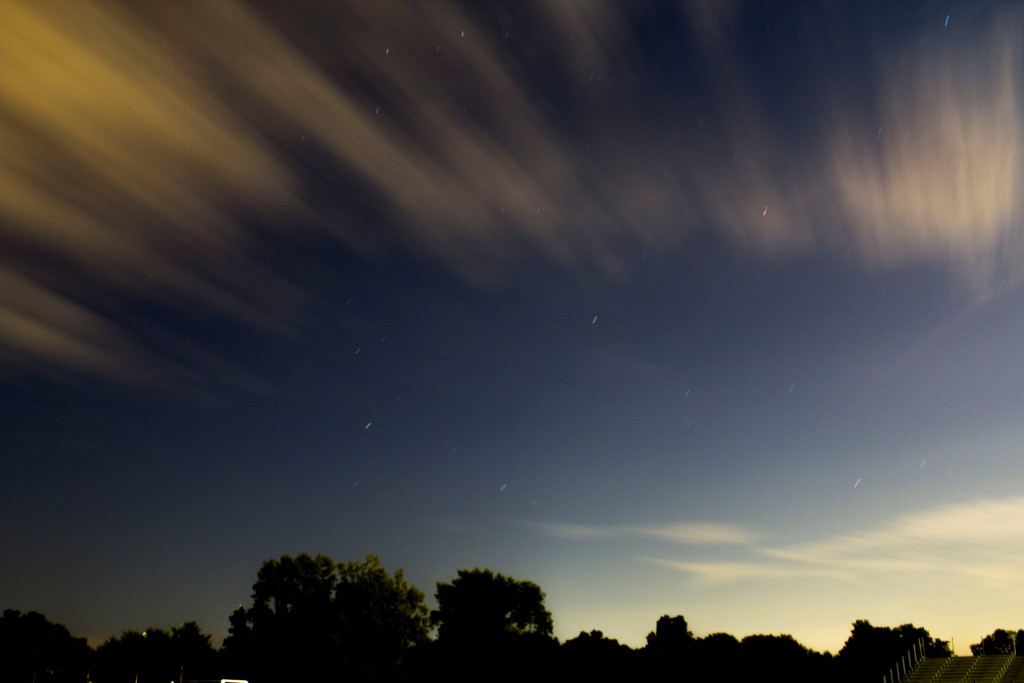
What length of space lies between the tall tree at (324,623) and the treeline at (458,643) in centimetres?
11

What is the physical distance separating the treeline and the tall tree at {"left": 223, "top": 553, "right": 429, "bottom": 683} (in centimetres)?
11

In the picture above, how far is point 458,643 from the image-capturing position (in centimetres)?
7106

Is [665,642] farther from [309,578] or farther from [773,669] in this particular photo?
[309,578]

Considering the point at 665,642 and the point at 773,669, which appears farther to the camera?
the point at 665,642

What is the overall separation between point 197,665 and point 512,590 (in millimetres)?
54813

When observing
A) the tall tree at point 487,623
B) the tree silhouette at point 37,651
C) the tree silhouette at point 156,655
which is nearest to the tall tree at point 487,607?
the tall tree at point 487,623

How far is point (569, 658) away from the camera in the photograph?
64.3 metres

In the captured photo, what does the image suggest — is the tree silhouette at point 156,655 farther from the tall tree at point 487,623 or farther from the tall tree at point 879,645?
the tall tree at point 879,645

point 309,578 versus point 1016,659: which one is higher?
point 309,578

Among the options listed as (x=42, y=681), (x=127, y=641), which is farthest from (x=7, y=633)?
(x=127, y=641)

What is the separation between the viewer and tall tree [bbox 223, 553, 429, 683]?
7050 centimetres

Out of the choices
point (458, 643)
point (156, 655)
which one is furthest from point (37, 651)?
point (458, 643)

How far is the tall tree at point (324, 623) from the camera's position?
2776 inches

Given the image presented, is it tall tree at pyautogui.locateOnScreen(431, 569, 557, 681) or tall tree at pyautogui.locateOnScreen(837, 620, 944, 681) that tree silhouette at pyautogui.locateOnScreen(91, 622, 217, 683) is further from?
tall tree at pyautogui.locateOnScreen(837, 620, 944, 681)
